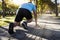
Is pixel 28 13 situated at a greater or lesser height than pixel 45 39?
greater

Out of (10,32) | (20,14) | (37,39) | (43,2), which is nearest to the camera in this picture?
(37,39)

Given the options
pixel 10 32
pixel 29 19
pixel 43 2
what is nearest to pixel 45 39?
pixel 10 32

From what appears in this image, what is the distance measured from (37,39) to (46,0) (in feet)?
96.8

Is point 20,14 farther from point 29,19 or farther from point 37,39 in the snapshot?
point 37,39

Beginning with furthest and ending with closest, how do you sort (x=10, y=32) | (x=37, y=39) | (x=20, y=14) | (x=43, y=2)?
1. (x=43, y=2)
2. (x=20, y=14)
3. (x=10, y=32)
4. (x=37, y=39)

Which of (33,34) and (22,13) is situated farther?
(22,13)

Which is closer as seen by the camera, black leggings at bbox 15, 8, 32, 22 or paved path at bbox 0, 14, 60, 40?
paved path at bbox 0, 14, 60, 40

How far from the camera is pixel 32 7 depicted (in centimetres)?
880

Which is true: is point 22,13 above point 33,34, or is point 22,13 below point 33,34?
above

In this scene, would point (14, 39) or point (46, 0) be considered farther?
point (46, 0)

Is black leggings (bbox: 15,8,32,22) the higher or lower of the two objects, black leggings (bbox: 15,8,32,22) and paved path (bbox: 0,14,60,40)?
the higher

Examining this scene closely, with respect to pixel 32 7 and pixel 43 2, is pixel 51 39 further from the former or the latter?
pixel 43 2

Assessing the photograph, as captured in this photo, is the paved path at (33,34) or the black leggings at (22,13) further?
the black leggings at (22,13)

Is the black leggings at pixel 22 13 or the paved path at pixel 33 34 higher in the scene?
the black leggings at pixel 22 13
